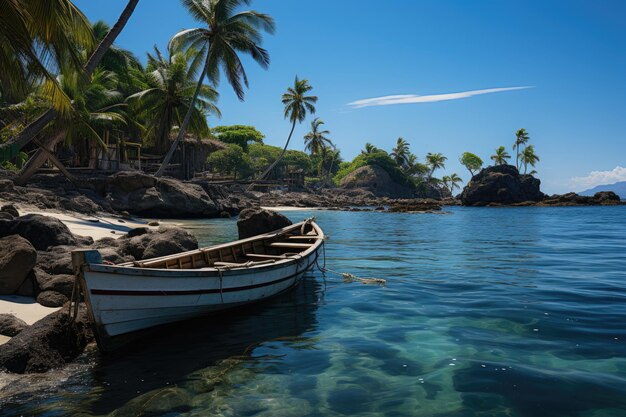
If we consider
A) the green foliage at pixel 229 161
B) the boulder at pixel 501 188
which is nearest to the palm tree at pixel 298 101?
the green foliage at pixel 229 161

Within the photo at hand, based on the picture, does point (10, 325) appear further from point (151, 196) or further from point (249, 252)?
point (151, 196)

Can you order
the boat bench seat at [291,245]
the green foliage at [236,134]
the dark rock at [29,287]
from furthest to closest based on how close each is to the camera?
the green foliage at [236,134], the boat bench seat at [291,245], the dark rock at [29,287]

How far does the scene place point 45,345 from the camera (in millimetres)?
5445

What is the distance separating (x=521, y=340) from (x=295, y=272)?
4.59m

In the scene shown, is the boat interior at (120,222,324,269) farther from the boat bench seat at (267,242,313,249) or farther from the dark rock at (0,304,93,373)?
the dark rock at (0,304,93,373)

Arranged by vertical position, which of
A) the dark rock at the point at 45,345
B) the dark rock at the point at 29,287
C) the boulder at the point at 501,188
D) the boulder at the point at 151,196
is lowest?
the dark rock at the point at 45,345

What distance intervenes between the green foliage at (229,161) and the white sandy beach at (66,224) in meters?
29.9

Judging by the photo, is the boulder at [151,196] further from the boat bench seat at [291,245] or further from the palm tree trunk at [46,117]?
the boat bench seat at [291,245]

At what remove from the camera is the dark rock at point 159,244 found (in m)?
10.2

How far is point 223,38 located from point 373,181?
59.5 metres

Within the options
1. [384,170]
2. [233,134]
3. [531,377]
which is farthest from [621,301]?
[384,170]

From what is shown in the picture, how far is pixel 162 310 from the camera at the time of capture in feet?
21.2

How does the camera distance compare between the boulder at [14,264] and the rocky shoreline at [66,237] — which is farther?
the boulder at [14,264]

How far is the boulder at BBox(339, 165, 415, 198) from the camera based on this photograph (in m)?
84.7
